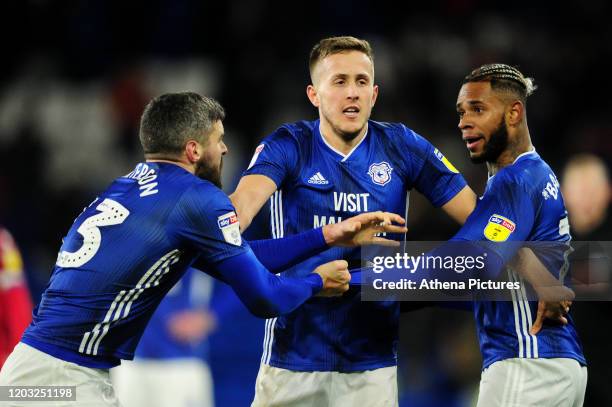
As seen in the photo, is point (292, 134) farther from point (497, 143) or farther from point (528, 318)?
point (528, 318)

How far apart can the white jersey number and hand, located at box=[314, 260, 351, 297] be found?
42.8 inches

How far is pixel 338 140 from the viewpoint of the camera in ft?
17.5

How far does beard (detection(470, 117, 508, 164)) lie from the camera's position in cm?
504

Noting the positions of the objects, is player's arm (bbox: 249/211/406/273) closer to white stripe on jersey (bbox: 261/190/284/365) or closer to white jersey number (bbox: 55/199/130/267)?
white stripe on jersey (bbox: 261/190/284/365)

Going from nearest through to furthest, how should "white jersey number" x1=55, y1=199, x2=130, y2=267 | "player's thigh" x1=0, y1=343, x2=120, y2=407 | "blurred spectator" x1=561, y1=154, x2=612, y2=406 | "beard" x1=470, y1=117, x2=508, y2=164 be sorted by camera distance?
"player's thigh" x1=0, y1=343, x2=120, y2=407
"white jersey number" x1=55, y1=199, x2=130, y2=267
"beard" x1=470, y1=117, x2=508, y2=164
"blurred spectator" x1=561, y1=154, x2=612, y2=406

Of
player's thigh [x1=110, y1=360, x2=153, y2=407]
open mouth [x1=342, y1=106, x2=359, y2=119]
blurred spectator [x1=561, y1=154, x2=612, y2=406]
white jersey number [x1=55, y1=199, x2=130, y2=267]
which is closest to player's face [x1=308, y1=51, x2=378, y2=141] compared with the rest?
open mouth [x1=342, y1=106, x2=359, y2=119]

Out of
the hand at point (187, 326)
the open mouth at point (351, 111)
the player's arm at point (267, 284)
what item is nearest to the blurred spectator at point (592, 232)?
the open mouth at point (351, 111)

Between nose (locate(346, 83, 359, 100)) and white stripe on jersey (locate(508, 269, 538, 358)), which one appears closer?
white stripe on jersey (locate(508, 269, 538, 358))

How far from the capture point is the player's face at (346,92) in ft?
17.2

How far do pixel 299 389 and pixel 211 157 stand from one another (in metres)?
1.37

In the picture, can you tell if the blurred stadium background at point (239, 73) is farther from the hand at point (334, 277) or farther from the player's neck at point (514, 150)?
the hand at point (334, 277)

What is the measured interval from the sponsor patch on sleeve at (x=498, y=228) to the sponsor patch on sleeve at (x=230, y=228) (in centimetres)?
124

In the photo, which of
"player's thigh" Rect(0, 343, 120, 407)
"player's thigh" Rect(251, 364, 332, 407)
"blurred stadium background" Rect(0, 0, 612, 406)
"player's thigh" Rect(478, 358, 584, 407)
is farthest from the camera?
"blurred stadium background" Rect(0, 0, 612, 406)

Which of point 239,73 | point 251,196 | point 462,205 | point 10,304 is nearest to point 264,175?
point 251,196
